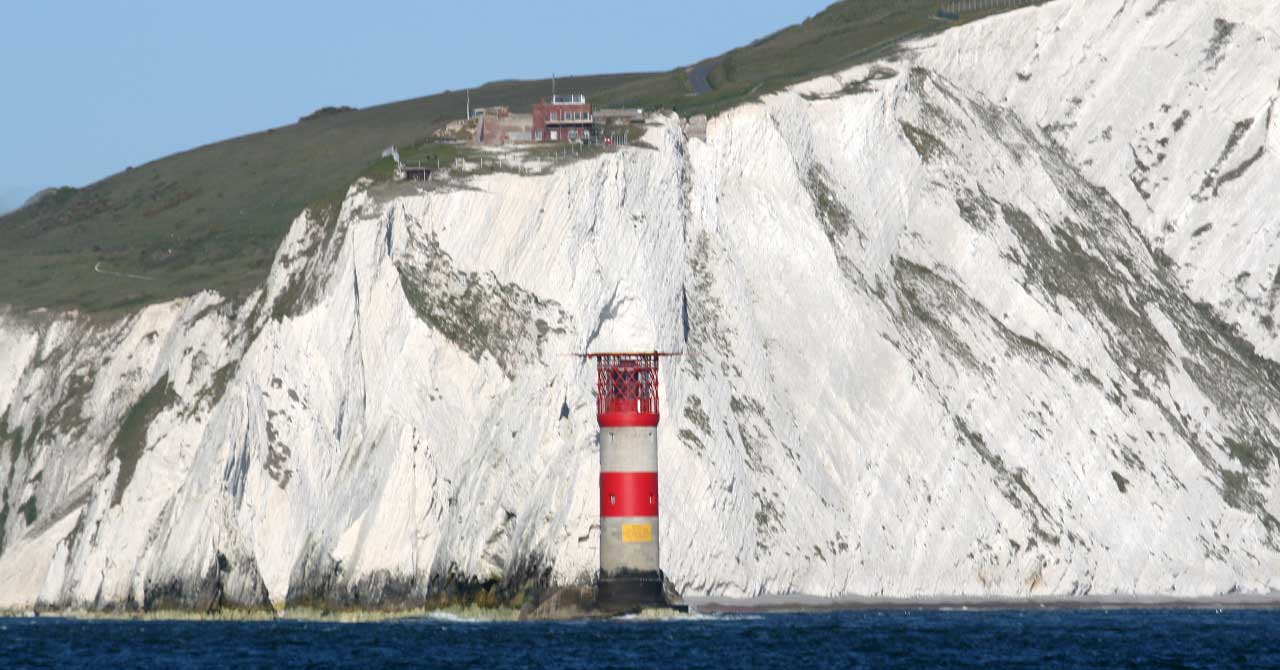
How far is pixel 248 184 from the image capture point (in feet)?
525

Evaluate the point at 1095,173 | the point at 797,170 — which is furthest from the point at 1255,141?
the point at 797,170

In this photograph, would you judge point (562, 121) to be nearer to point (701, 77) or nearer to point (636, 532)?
point (636, 532)

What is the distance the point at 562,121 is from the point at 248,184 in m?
65.9

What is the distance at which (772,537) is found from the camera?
8750 centimetres

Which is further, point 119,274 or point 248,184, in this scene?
point 248,184

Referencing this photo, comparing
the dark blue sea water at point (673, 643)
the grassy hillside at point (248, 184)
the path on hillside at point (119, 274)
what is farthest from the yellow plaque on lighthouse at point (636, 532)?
the path on hillside at point (119, 274)

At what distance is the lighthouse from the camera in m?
76.7

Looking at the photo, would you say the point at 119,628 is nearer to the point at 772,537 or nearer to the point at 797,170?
the point at 772,537

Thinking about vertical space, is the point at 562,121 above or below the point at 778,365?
above

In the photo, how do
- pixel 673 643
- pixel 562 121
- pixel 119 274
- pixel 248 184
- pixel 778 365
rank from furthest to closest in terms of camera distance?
pixel 248 184
pixel 119 274
pixel 562 121
pixel 778 365
pixel 673 643

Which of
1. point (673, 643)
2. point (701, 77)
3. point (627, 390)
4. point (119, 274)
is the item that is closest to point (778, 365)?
point (627, 390)

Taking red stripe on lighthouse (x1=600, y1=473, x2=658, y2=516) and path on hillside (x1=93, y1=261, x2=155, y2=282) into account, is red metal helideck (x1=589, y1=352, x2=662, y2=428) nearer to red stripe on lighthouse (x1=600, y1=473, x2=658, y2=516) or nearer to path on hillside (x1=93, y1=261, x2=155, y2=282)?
red stripe on lighthouse (x1=600, y1=473, x2=658, y2=516)

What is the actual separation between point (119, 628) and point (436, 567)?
1058cm

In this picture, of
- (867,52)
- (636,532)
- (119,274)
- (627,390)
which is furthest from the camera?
(119,274)
